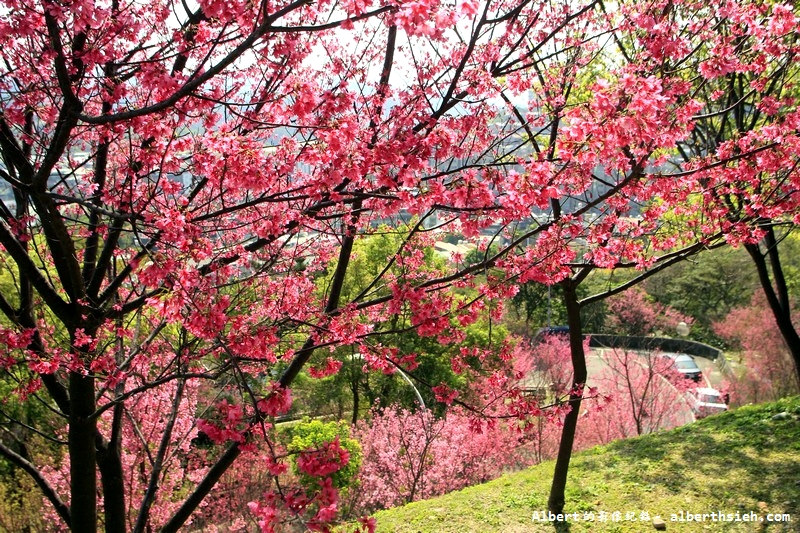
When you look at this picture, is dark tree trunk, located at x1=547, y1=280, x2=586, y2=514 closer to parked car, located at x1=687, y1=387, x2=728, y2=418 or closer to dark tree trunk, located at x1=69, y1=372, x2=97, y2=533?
dark tree trunk, located at x1=69, y1=372, x2=97, y2=533

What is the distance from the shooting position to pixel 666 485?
21.2 ft

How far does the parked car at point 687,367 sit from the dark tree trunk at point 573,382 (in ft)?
59.8

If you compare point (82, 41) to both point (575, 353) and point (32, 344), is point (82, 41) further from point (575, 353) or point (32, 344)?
point (575, 353)

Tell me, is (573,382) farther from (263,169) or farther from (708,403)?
(708,403)

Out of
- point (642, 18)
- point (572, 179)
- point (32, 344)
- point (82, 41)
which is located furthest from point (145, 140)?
point (642, 18)

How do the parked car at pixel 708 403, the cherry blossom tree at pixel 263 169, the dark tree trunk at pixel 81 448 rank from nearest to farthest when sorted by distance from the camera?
the cherry blossom tree at pixel 263 169
the dark tree trunk at pixel 81 448
the parked car at pixel 708 403

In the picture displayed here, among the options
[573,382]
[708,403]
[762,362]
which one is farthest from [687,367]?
[573,382]

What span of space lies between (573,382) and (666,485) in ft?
6.14

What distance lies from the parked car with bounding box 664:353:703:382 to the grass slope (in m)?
16.0

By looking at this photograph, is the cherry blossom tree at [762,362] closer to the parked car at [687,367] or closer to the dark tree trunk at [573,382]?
the parked car at [687,367]

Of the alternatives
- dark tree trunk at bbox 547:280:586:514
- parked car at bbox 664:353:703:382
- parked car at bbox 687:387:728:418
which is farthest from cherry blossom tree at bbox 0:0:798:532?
parked car at bbox 664:353:703:382

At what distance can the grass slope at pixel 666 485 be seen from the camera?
574 cm

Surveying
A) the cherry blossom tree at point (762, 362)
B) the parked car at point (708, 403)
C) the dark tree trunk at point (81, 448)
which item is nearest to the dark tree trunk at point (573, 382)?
the dark tree trunk at point (81, 448)

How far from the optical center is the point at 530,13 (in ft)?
12.8
